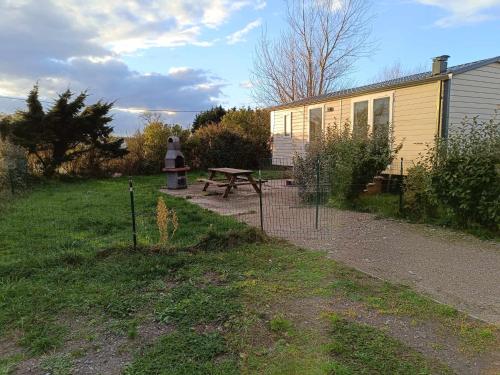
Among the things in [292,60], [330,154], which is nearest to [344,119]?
[330,154]

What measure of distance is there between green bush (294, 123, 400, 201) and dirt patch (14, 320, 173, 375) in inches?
235

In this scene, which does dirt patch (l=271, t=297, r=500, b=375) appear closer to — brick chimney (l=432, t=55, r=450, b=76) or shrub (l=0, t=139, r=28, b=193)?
brick chimney (l=432, t=55, r=450, b=76)

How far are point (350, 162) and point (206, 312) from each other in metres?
6.00

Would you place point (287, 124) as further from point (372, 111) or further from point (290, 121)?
point (372, 111)

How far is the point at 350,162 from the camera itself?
28.3 feet

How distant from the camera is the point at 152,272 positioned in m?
4.44

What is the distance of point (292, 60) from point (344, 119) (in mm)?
15333

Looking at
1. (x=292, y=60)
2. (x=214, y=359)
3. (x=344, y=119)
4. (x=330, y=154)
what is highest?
(x=292, y=60)

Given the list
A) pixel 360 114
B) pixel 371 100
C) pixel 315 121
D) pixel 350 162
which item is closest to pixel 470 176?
pixel 350 162

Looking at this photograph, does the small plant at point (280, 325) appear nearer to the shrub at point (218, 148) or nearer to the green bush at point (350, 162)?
the green bush at point (350, 162)

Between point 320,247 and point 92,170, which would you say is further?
point 92,170

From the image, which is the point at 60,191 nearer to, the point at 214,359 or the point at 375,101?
the point at 375,101

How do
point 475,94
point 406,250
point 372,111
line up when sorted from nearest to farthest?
point 406,250 → point 475,94 → point 372,111

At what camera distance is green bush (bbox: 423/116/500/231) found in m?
6.10
